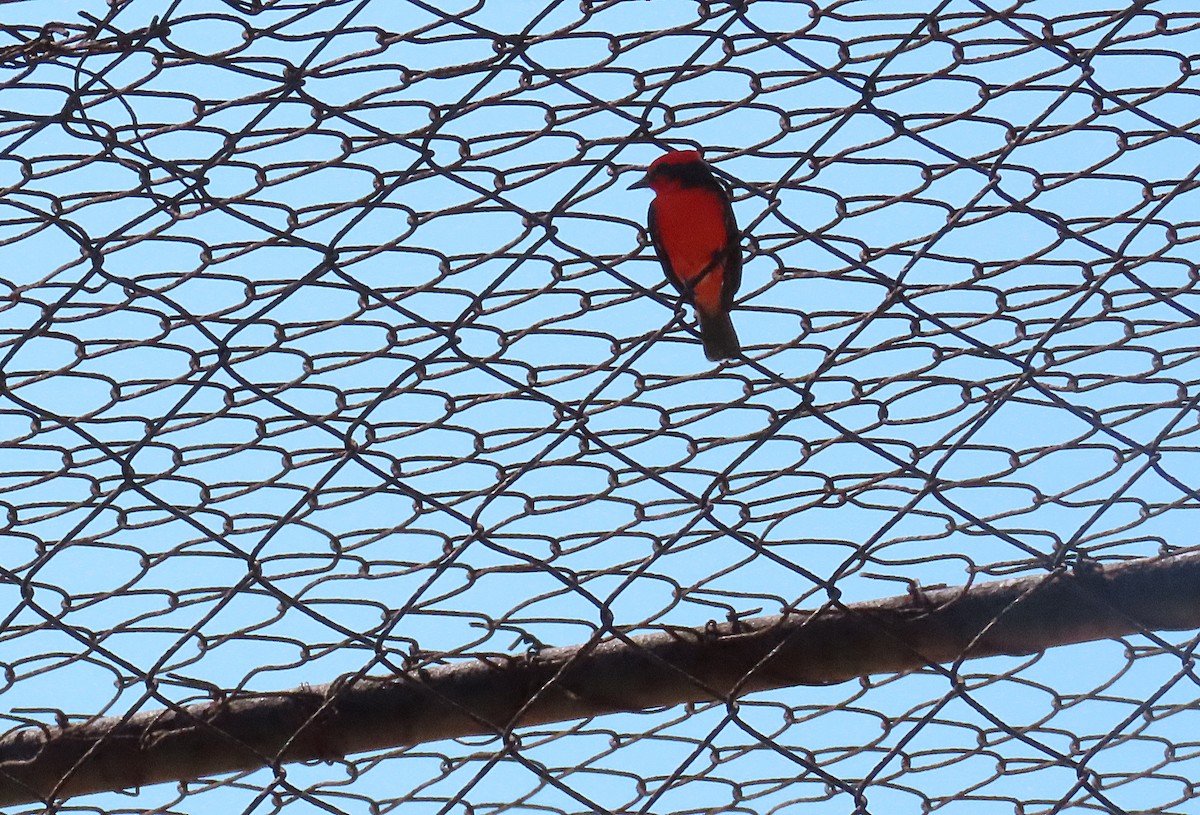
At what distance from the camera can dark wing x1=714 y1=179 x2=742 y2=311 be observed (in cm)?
239

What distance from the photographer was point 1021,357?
7.96 feet

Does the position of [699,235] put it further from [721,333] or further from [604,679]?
[604,679]

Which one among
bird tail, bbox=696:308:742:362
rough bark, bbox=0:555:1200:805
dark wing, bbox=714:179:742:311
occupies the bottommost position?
rough bark, bbox=0:555:1200:805

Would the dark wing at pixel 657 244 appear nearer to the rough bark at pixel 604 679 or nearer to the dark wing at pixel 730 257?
the dark wing at pixel 730 257

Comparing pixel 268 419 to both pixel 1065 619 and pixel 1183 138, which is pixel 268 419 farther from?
pixel 1183 138

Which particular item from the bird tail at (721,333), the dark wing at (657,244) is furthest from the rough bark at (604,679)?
the dark wing at (657,244)

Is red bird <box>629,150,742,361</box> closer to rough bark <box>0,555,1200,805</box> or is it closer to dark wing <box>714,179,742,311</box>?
dark wing <box>714,179,742,311</box>

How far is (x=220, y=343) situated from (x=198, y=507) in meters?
0.42

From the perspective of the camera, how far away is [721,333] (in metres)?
2.34

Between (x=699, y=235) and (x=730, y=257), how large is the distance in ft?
0.23

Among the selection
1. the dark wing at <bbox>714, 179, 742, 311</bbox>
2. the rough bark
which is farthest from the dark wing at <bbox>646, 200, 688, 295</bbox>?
the rough bark

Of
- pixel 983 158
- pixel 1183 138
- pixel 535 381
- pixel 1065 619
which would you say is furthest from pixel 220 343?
pixel 1183 138

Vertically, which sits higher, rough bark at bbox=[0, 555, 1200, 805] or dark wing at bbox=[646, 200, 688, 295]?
dark wing at bbox=[646, 200, 688, 295]

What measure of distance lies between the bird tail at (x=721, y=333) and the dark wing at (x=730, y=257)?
38 millimetres
